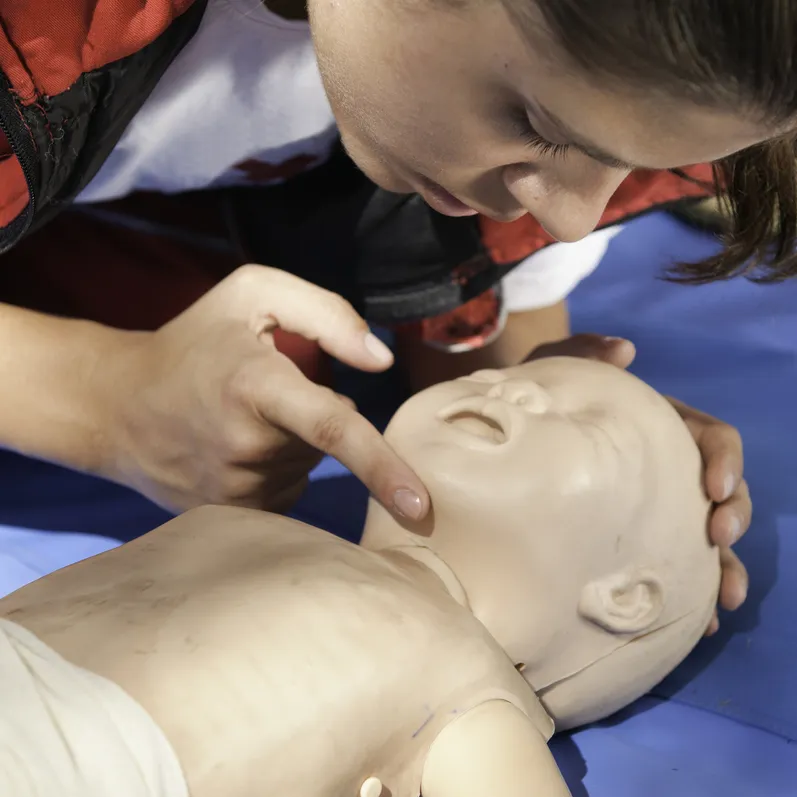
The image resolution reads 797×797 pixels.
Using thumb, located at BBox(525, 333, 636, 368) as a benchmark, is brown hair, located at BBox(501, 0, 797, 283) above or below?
above

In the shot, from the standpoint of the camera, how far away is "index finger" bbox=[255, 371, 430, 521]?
71 centimetres

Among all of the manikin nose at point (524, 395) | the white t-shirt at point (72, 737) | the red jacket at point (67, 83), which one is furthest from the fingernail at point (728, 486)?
the red jacket at point (67, 83)

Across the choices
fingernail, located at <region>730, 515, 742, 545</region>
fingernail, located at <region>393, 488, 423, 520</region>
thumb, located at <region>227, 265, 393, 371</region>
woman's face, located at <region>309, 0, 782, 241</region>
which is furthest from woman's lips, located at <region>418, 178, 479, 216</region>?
fingernail, located at <region>730, 515, 742, 545</region>

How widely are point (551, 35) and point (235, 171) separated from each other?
60 cm

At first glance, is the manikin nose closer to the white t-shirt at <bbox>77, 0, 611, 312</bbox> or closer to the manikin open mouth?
the manikin open mouth

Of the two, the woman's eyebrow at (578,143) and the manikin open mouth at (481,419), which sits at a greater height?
→ the woman's eyebrow at (578,143)

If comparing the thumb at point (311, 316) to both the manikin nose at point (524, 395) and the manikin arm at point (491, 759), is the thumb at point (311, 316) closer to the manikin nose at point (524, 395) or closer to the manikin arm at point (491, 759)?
Result: the manikin nose at point (524, 395)

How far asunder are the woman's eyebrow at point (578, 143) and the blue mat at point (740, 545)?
1.69 feet

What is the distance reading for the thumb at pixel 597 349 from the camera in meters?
0.96

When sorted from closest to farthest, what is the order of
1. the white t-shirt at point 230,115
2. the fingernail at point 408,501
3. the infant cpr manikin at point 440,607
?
the infant cpr manikin at point 440,607 < the fingernail at point 408,501 < the white t-shirt at point 230,115

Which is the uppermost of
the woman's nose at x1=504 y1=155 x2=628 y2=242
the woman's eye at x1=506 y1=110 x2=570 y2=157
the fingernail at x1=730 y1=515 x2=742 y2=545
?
the woman's eye at x1=506 y1=110 x2=570 y2=157

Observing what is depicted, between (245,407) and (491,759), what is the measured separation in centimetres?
35

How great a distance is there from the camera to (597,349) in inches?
38.2

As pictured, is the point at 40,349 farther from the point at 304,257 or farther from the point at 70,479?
the point at 304,257
